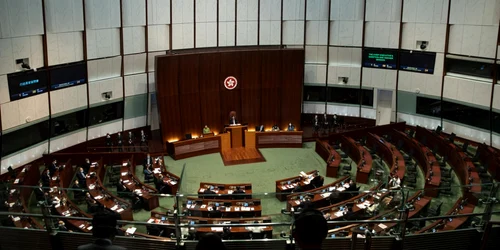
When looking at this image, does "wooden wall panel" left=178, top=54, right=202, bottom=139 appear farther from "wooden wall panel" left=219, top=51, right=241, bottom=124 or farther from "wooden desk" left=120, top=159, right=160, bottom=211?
"wooden desk" left=120, top=159, right=160, bottom=211

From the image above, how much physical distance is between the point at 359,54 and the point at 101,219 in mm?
17076

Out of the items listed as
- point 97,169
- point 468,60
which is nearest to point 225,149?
point 97,169

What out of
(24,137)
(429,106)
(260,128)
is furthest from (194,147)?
(429,106)

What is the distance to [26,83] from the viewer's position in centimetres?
1514

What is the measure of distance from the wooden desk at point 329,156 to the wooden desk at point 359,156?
2.21ft

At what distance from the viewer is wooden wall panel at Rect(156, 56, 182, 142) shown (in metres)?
17.6

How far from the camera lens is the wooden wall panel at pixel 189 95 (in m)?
18.0

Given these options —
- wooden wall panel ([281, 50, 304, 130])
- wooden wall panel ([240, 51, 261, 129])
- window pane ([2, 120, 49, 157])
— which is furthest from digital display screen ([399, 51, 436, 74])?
window pane ([2, 120, 49, 157])

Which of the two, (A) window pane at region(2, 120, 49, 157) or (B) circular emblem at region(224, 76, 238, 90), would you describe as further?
(B) circular emblem at region(224, 76, 238, 90)

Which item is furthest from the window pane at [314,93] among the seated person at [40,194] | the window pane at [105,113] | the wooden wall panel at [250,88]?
the seated person at [40,194]

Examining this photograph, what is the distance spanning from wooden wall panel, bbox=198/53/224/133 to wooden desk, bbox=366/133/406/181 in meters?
5.82

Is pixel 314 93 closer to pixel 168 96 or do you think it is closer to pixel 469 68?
pixel 469 68

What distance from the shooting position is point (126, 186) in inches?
546

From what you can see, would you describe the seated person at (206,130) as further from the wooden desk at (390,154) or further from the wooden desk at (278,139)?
the wooden desk at (390,154)
